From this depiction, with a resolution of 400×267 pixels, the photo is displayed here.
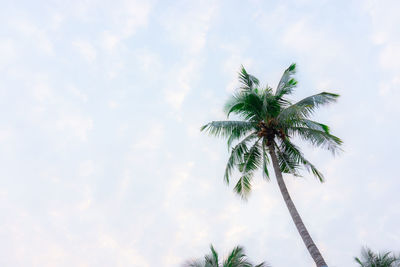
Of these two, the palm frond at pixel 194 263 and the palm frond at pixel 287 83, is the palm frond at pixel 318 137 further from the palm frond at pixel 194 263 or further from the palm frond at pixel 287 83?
the palm frond at pixel 194 263

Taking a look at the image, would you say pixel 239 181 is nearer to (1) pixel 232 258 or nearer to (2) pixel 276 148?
(2) pixel 276 148

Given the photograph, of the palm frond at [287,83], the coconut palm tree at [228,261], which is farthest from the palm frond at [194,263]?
the palm frond at [287,83]

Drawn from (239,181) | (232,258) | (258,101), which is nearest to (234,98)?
(258,101)

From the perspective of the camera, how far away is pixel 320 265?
42.7 feet

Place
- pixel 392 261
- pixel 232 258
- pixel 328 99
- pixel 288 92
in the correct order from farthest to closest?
pixel 392 261
pixel 232 258
pixel 288 92
pixel 328 99

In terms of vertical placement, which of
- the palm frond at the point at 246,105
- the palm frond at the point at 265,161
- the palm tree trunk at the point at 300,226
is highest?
the palm frond at the point at 246,105

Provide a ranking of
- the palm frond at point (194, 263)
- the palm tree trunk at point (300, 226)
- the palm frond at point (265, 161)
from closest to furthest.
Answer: the palm tree trunk at point (300, 226) < the palm frond at point (265, 161) < the palm frond at point (194, 263)

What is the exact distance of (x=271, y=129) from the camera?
16844 millimetres

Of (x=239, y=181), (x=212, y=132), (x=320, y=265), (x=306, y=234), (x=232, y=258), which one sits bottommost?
(x=320, y=265)

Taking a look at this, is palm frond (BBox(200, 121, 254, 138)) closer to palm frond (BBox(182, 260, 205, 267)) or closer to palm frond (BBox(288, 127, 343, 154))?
palm frond (BBox(288, 127, 343, 154))

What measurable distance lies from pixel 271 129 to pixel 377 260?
69.0ft

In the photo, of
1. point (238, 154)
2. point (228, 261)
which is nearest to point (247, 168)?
point (238, 154)

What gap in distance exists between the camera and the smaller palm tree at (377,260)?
28.9m

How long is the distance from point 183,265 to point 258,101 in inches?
476
